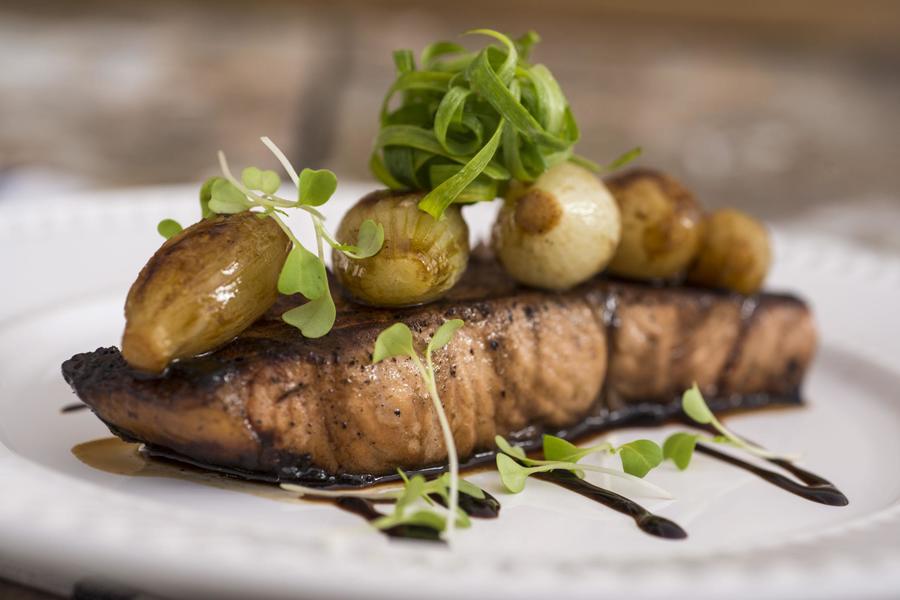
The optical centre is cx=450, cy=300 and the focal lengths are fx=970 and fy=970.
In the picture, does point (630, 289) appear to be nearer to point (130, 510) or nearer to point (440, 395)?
point (440, 395)

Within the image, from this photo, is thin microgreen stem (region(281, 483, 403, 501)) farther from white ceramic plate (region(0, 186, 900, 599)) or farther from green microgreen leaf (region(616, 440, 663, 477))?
green microgreen leaf (region(616, 440, 663, 477))

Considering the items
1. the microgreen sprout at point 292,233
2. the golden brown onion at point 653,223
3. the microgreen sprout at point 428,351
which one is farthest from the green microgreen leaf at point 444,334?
the golden brown onion at point 653,223

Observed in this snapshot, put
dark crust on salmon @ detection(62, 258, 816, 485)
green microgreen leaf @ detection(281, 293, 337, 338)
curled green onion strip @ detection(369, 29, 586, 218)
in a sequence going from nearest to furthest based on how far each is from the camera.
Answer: dark crust on salmon @ detection(62, 258, 816, 485) < green microgreen leaf @ detection(281, 293, 337, 338) < curled green onion strip @ detection(369, 29, 586, 218)

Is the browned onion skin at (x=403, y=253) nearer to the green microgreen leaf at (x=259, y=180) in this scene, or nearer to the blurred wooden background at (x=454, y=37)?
the green microgreen leaf at (x=259, y=180)

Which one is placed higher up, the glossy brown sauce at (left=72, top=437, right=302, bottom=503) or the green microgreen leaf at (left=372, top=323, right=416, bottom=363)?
the green microgreen leaf at (left=372, top=323, right=416, bottom=363)

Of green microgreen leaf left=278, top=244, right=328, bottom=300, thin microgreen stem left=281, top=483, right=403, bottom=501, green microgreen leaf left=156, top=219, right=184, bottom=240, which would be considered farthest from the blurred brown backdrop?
thin microgreen stem left=281, top=483, right=403, bottom=501

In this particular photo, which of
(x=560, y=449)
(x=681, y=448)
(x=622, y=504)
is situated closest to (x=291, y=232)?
(x=560, y=449)
